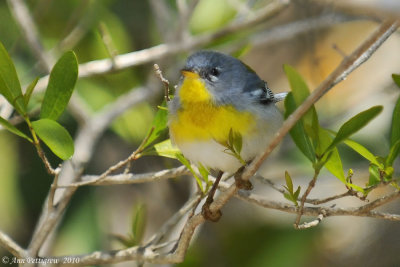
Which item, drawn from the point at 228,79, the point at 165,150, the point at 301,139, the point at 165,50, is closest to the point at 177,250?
the point at 165,150

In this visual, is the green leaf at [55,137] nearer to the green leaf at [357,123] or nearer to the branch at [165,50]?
the green leaf at [357,123]

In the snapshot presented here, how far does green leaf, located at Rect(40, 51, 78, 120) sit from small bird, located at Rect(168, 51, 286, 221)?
19.5 inches

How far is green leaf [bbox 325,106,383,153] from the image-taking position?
134cm

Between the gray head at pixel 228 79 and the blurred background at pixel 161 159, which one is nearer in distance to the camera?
the gray head at pixel 228 79

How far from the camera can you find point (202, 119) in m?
2.05

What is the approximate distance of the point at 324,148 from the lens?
1508 mm

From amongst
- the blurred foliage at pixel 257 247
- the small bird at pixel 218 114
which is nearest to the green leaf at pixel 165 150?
the small bird at pixel 218 114

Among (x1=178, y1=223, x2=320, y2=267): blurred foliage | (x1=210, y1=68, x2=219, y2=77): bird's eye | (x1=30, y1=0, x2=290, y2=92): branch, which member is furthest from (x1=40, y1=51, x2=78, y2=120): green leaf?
(x1=178, y1=223, x2=320, y2=267): blurred foliage

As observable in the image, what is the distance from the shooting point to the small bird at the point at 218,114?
2027 mm

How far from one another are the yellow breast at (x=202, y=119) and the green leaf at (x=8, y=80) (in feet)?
1.98

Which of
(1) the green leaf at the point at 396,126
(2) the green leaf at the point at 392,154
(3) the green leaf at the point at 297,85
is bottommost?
(2) the green leaf at the point at 392,154

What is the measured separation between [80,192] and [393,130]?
243cm

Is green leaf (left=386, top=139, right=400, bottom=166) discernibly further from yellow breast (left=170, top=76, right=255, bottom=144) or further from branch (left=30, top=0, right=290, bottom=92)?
branch (left=30, top=0, right=290, bottom=92)

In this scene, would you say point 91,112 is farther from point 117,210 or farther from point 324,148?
point 324,148
